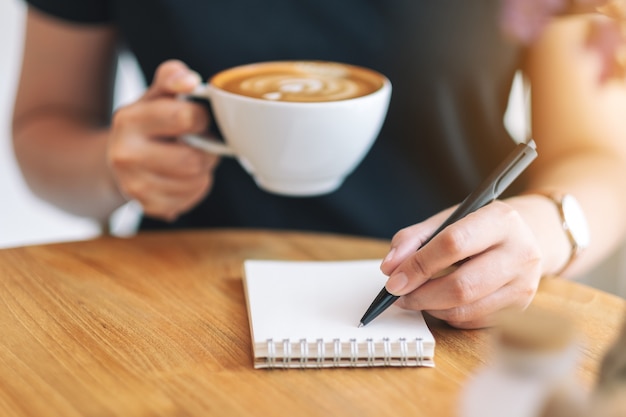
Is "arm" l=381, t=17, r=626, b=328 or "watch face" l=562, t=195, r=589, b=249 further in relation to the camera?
"watch face" l=562, t=195, r=589, b=249

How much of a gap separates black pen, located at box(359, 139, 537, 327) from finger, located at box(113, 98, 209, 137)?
11.9 inches

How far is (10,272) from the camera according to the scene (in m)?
0.80

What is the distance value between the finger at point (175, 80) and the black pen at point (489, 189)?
1.02 ft

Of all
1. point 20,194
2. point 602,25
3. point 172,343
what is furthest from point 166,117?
point 20,194

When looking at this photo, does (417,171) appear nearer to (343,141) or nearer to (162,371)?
(343,141)

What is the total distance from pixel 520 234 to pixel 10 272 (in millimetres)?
513

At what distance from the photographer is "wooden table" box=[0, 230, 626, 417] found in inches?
22.1

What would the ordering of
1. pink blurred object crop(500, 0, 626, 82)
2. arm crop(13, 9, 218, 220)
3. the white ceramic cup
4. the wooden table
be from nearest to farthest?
pink blurred object crop(500, 0, 626, 82), the wooden table, the white ceramic cup, arm crop(13, 9, 218, 220)

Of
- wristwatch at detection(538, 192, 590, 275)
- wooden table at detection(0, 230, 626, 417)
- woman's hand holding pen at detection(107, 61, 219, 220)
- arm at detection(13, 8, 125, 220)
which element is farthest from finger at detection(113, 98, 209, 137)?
wristwatch at detection(538, 192, 590, 275)

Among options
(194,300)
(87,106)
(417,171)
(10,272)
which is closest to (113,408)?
(194,300)

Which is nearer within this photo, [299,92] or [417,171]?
[299,92]

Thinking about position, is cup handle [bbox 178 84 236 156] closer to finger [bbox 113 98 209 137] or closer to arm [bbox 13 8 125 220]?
finger [bbox 113 98 209 137]

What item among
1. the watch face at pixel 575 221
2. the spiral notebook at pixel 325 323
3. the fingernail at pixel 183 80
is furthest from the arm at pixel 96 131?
the watch face at pixel 575 221

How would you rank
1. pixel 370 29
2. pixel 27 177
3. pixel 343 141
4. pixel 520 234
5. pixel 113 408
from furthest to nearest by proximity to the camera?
pixel 27 177 → pixel 370 29 → pixel 343 141 → pixel 520 234 → pixel 113 408
